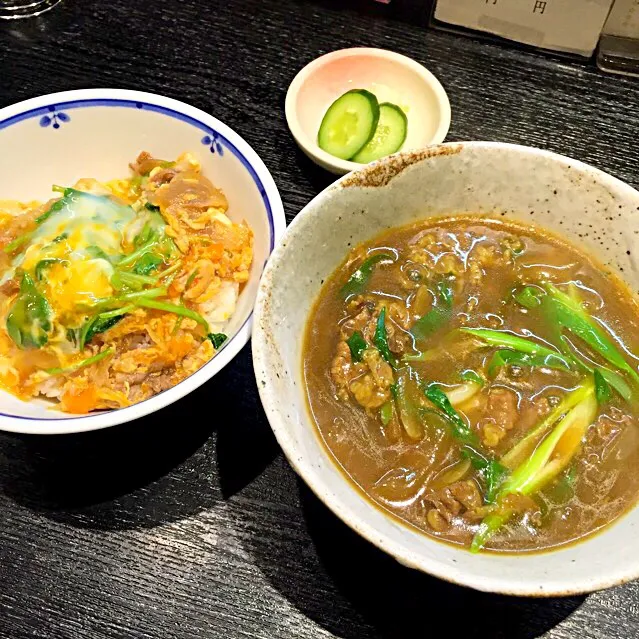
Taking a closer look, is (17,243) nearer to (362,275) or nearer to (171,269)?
(171,269)

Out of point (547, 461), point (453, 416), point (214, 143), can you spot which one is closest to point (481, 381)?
point (453, 416)

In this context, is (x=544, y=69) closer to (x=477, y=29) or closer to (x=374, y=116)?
(x=477, y=29)

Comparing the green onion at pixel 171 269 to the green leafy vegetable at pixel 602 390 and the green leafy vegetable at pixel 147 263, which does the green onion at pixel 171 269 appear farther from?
the green leafy vegetable at pixel 602 390

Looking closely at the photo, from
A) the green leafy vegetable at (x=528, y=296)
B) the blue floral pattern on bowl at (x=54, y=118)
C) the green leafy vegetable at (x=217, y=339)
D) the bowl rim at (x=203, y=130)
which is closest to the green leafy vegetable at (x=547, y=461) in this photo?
the green leafy vegetable at (x=528, y=296)

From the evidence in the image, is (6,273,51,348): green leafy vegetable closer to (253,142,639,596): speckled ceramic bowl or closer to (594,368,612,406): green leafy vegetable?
(253,142,639,596): speckled ceramic bowl

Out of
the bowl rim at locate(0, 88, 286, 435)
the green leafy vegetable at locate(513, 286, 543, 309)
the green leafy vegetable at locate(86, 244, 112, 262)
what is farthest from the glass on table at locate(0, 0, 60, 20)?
the green leafy vegetable at locate(513, 286, 543, 309)
